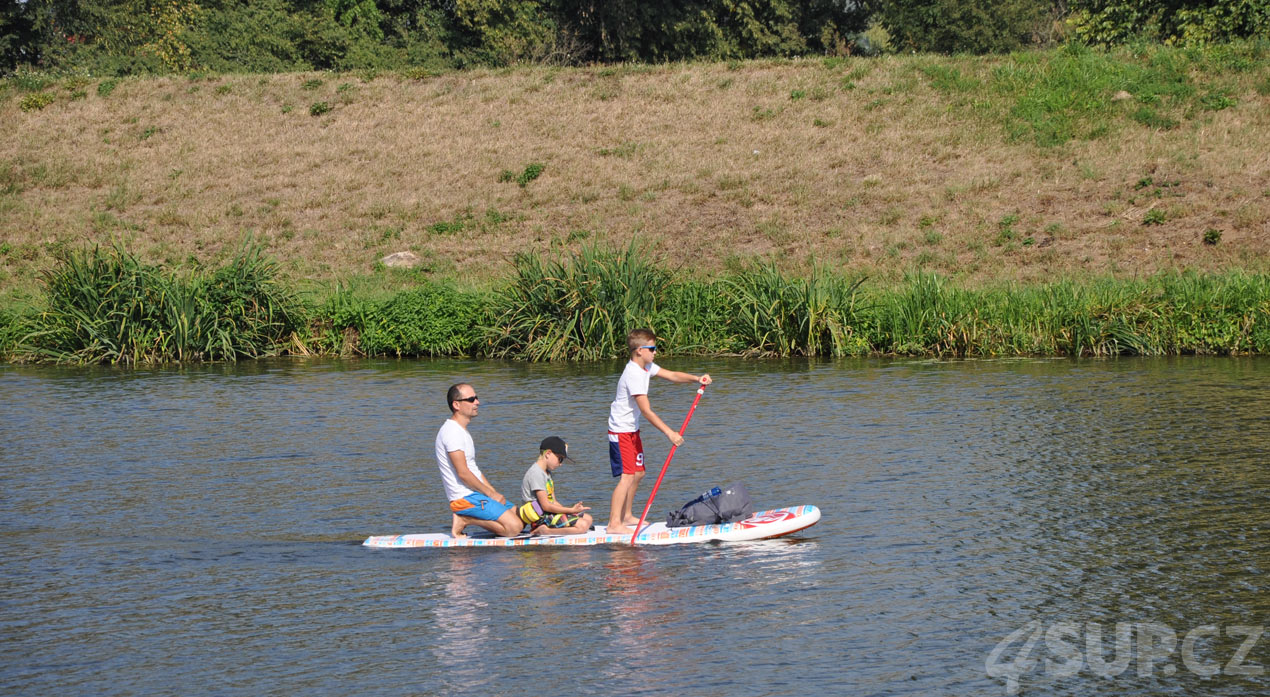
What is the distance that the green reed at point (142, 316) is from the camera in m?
25.0

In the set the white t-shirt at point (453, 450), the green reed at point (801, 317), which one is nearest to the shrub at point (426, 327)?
the green reed at point (801, 317)

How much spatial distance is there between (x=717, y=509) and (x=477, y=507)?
6.58 feet

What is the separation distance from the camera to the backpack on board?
11.1 metres

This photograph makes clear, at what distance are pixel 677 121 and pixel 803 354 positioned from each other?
65.4ft

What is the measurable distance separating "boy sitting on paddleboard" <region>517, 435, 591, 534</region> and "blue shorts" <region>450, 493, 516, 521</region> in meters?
0.25

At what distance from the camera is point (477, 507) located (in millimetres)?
11141

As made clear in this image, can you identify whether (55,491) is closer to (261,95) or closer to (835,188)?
(835,188)

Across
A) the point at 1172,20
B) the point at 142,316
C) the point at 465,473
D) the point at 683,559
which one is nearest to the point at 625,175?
the point at 142,316

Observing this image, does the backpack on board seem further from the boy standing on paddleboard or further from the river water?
the boy standing on paddleboard

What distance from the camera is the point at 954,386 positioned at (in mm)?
19812

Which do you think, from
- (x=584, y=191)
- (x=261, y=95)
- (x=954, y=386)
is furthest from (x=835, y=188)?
(x=261, y=95)

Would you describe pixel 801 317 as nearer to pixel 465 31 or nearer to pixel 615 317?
pixel 615 317

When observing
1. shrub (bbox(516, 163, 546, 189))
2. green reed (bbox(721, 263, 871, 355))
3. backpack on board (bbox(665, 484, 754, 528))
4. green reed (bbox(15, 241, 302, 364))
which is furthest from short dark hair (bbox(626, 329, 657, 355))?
shrub (bbox(516, 163, 546, 189))

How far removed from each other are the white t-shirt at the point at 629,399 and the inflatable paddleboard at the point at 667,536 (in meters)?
0.89
